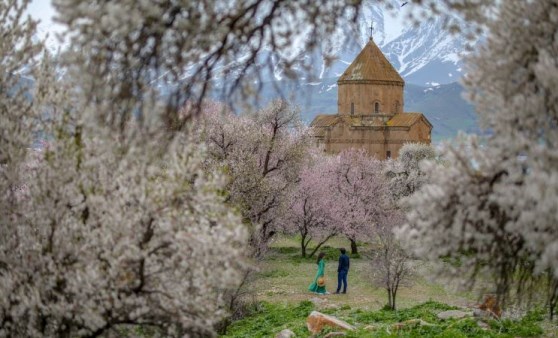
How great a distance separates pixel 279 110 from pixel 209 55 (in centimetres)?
2155

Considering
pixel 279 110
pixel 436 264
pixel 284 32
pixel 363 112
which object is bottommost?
pixel 436 264

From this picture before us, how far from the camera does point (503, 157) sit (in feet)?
20.2

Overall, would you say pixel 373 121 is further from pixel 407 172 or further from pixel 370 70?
pixel 407 172

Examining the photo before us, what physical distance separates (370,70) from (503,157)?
212ft

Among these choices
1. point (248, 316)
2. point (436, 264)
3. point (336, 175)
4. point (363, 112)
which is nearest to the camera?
point (436, 264)

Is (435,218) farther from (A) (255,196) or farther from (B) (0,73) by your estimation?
(A) (255,196)

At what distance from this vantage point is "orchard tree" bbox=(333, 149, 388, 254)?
39647 millimetres

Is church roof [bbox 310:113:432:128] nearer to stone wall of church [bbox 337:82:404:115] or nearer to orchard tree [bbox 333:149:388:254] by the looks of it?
stone wall of church [bbox 337:82:404:115]

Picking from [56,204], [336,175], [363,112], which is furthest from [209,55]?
[363,112]

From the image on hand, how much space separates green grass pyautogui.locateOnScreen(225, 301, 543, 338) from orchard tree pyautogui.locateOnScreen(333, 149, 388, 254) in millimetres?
18683

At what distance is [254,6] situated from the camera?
7.66m

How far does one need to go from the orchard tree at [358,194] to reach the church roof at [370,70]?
69.5ft

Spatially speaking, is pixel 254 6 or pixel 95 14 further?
pixel 254 6

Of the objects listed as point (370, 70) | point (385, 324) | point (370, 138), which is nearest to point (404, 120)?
point (370, 138)
